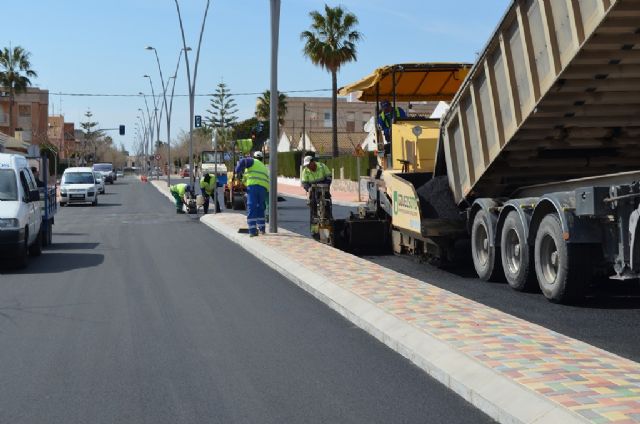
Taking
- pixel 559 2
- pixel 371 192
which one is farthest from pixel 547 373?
pixel 371 192

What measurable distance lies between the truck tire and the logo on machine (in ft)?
10.3

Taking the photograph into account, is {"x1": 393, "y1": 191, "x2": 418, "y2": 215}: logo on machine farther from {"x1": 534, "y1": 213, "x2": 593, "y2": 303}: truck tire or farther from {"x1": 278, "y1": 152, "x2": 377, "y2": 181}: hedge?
{"x1": 278, "y1": 152, "x2": 377, "y2": 181}: hedge

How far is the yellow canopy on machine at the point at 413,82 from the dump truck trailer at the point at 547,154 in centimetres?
243

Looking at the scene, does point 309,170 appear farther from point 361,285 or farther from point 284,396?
point 284,396

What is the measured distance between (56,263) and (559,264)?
8.59 m

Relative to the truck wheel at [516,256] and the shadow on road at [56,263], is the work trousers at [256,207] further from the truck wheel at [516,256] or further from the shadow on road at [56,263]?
the truck wheel at [516,256]

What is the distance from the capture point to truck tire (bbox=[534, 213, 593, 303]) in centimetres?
1002

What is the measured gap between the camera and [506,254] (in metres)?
11.8

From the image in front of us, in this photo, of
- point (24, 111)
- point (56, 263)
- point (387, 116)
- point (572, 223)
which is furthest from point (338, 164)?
point (24, 111)

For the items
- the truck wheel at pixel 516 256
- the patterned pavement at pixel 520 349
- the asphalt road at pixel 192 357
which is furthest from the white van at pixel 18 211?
the truck wheel at pixel 516 256

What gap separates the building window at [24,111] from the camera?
11056 centimetres

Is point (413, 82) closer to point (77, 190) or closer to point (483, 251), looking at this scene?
point (483, 251)

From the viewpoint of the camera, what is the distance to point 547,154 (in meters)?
11.8

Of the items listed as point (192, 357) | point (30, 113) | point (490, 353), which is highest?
point (30, 113)
